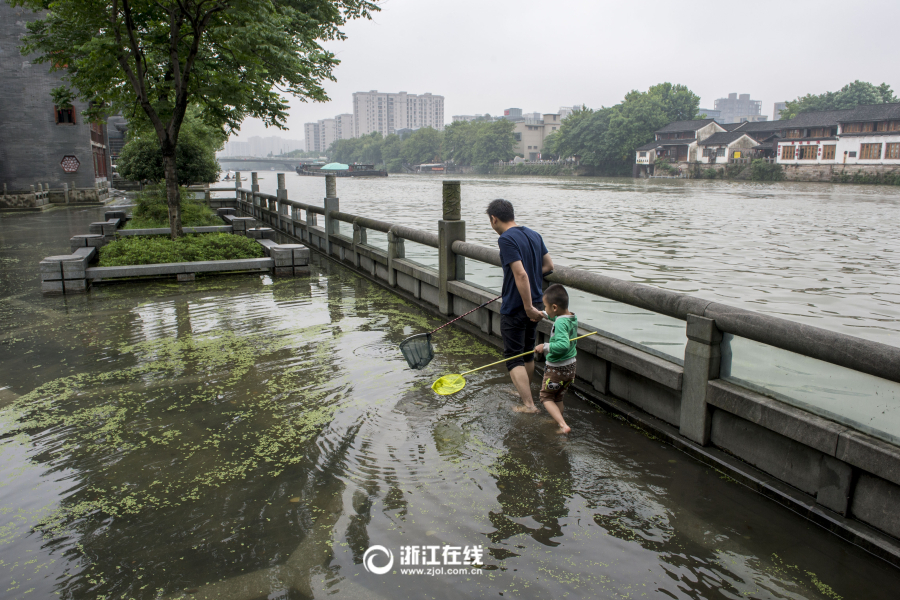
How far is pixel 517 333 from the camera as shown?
5340 mm

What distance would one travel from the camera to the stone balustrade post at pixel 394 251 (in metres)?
10.5

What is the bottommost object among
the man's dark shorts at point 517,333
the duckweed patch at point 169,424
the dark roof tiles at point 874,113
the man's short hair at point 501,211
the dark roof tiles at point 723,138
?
the duckweed patch at point 169,424

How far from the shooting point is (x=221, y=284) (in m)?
11.3

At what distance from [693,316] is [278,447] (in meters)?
3.13

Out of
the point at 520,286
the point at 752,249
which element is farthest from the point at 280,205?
the point at 520,286

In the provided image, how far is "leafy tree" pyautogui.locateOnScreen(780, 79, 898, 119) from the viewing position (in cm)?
8662

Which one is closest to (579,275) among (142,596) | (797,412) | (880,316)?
(797,412)

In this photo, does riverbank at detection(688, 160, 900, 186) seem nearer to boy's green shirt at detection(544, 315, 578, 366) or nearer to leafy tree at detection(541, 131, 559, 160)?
leafy tree at detection(541, 131, 559, 160)

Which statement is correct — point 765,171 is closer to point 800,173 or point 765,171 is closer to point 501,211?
point 800,173

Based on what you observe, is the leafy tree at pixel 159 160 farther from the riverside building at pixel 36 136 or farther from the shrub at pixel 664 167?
the shrub at pixel 664 167

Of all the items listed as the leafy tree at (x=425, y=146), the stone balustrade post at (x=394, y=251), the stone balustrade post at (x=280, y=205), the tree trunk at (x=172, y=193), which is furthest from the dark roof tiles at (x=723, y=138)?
the leafy tree at (x=425, y=146)
